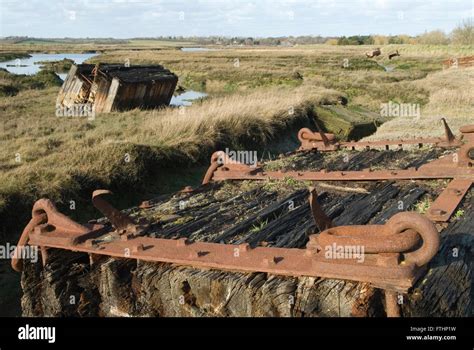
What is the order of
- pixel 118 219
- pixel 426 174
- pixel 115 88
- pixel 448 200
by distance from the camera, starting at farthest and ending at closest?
pixel 115 88
pixel 426 174
pixel 448 200
pixel 118 219

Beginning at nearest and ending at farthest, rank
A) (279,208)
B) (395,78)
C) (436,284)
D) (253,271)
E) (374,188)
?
(436,284)
(253,271)
(279,208)
(374,188)
(395,78)

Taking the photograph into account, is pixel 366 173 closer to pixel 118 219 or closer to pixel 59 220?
pixel 118 219

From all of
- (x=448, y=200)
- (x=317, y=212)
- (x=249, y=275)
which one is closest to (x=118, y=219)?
(x=249, y=275)

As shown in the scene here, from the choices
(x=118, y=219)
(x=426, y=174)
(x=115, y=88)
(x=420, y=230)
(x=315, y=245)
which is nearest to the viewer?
(x=420, y=230)

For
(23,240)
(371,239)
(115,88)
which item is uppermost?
(115,88)

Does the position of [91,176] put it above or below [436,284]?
below

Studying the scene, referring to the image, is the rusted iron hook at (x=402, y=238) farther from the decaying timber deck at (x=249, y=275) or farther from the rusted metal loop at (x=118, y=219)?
the rusted metal loop at (x=118, y=219)

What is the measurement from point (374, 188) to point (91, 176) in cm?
710

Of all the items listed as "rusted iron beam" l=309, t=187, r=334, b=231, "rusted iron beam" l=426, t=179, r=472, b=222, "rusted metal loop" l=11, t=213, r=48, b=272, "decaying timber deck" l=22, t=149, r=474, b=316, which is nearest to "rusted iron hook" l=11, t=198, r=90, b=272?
"rusted metal loop" l=11, t=213, r=48, b=272

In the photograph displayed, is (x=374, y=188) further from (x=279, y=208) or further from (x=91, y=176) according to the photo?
(x=91, y=176)

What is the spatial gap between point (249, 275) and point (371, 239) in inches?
26.8

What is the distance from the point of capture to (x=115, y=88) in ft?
64.2

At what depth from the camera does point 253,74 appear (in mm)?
43562
